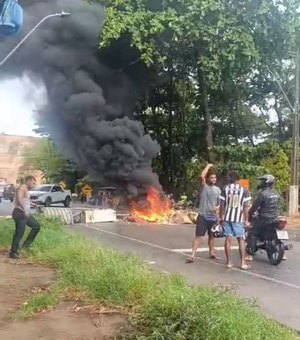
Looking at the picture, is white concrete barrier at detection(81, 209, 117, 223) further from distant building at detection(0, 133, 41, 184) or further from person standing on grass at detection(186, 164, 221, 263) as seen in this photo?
distant building at detection(0, 133, 41, 184)

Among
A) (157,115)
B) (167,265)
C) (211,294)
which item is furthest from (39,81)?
(211,294)

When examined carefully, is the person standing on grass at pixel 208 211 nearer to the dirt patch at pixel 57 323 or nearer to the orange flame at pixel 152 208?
the dirt patch at pixel 57 323

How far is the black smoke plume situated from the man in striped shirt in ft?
38.6

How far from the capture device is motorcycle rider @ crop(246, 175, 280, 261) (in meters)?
9.45

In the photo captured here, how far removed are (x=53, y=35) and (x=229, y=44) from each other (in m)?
7.15

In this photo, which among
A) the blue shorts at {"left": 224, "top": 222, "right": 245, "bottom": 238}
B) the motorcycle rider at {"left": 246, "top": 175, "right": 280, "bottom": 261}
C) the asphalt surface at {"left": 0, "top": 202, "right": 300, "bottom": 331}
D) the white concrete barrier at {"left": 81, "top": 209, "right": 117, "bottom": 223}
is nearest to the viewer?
the asphalt surface at {"left": 0, "top": 202, "right": 300, "bottom": 331}

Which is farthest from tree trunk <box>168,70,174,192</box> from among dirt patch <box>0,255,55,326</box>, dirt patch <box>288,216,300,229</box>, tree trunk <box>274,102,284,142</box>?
dirt patch <box>0,255,55,326</box>

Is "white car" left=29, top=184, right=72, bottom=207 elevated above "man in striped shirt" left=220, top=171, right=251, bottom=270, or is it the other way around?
"man in striped shirt" left=220, top=171, right=251, bottom=270

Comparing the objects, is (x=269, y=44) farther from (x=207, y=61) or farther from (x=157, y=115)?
(x=157, y=115)

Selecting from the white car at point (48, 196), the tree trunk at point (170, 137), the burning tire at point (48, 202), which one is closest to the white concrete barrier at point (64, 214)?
the tree trunk at point (170, 137)

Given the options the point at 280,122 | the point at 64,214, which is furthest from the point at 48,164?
the point at 64,214

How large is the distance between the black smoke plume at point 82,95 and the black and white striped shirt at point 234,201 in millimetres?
11756

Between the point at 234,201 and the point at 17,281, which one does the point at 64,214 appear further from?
the point at 17,281

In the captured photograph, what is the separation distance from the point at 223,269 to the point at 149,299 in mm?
4061
